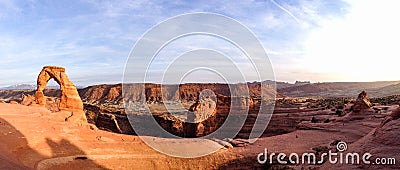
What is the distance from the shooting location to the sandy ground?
46.0ft

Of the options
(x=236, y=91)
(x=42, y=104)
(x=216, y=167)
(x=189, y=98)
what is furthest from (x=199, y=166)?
(x=236, y=91)

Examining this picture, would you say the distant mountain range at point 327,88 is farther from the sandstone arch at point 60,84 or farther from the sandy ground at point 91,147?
the sandstone arch at point 60,84

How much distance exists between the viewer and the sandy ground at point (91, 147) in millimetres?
14016

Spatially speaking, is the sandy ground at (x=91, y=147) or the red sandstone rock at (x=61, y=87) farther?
the red sandstone rock at (x=61, y=87)

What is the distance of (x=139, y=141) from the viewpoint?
2011 cm

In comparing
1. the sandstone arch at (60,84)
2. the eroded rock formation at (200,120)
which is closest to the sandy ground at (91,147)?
the sandstone arch at (60,84)

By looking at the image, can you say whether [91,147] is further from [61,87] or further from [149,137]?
[61,87]

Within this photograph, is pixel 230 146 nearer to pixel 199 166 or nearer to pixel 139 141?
pixel 199 166

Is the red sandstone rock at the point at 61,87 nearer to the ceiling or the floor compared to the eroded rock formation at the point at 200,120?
nearer to the ceiling

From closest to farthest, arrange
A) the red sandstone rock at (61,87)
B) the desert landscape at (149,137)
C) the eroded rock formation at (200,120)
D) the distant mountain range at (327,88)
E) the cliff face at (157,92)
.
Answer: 1. the desert landscape at (149,137)
2. the red sandstone rock at (61,87)
3. the eroded rock formation at (200,120)
4. the cliff face at (157,92)
5. the distant mountain range at (327,88)

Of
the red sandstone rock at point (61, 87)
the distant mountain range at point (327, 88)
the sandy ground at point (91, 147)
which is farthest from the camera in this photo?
the distant mountain range at point (327, 88)

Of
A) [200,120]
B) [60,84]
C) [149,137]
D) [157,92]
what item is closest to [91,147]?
[149,137]

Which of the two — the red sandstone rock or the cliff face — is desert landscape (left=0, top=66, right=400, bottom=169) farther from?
the cliff face

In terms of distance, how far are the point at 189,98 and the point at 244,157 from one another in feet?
314
